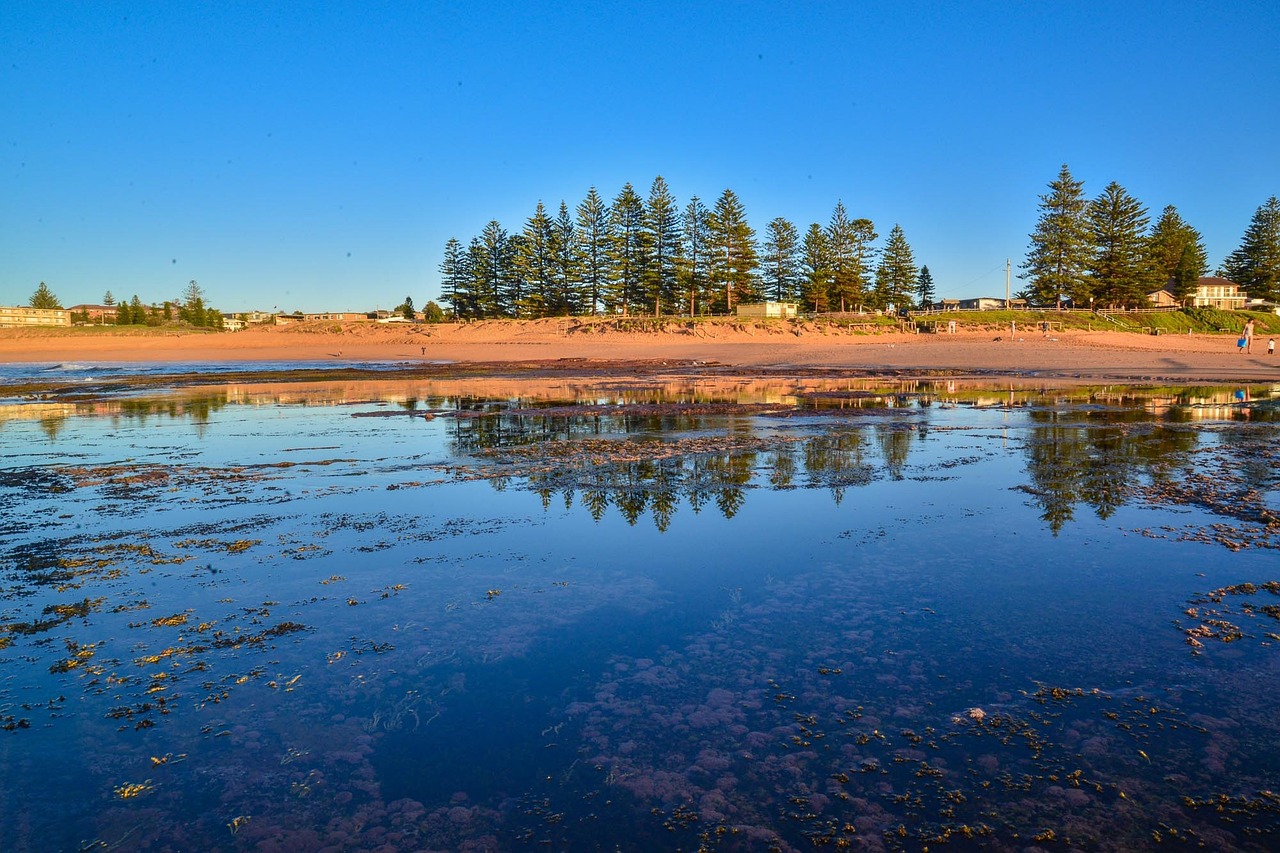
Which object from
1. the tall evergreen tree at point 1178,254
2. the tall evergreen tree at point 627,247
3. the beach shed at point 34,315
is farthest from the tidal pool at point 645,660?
the beach shed at point 34,315

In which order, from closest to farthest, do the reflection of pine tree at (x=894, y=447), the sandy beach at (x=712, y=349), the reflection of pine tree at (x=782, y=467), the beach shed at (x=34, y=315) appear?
the reflection of pine tree at (x=782, y=467) → the reflection of pine tree at (x=894, y=447) → the sandy beach at (x=712, y=349) → the beach shed at (x=34, y=315)

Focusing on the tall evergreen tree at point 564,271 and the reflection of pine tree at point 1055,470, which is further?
the tall evergreen tree at point 564,271

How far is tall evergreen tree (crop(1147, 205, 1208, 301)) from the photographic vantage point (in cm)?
7888

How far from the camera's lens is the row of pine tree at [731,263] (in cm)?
6544

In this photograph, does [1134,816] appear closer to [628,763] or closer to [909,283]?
[628,763]

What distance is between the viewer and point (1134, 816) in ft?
8.26

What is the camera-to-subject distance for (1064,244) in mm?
65000

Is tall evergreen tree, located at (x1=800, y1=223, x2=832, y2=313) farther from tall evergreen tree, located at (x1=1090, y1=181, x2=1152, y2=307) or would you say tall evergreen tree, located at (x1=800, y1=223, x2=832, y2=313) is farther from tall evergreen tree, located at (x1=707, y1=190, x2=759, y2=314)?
tall evergreen tree, located at (x1=1090, y1=181, x2=1152, y2=307)

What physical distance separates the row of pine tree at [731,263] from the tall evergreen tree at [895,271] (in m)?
0.10

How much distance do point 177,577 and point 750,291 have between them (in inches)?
2558

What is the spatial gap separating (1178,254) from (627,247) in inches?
2401

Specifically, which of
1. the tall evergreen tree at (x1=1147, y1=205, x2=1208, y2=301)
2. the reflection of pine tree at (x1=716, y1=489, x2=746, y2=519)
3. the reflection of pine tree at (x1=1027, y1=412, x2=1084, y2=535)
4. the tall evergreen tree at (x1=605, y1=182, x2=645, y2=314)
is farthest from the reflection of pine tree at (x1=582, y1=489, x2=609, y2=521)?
the tall evergreen tree at (x1=1147, y1=205, x2=1208, y2=301)

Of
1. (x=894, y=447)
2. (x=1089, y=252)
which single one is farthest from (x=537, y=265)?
(x=894, y=447)

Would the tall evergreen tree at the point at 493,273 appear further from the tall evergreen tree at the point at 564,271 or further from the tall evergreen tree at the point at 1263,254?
the tall evergreen tree at the point at 1263,254
